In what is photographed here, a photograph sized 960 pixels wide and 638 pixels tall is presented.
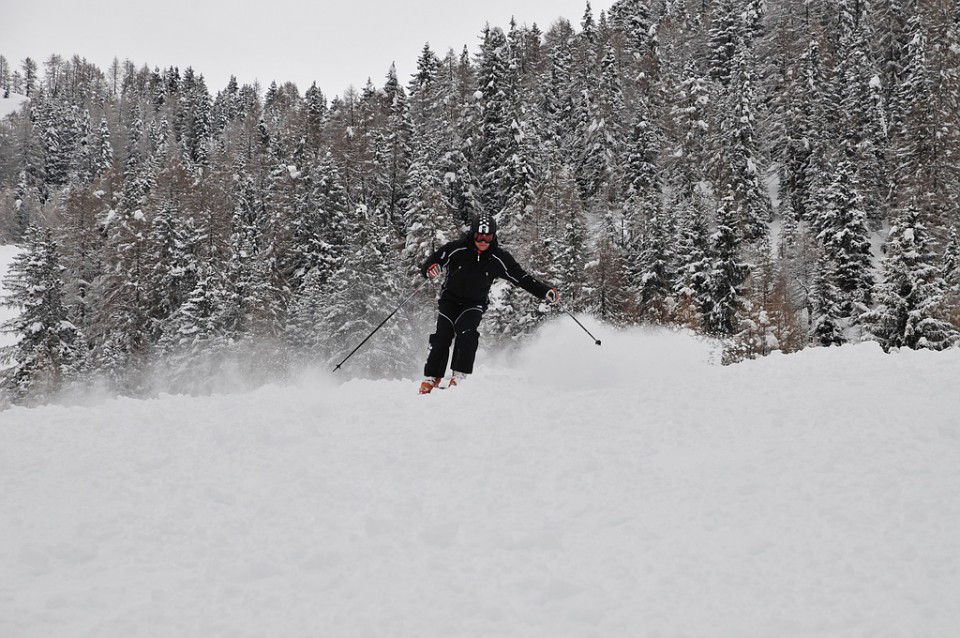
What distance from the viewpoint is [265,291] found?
3450 cm

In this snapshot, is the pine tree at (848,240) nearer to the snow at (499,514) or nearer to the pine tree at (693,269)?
the pine tree at (693,269)

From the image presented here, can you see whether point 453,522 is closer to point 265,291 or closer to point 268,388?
point 268,388

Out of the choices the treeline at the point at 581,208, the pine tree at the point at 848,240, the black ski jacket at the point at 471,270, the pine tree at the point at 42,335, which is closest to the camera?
the black ski jacket at the point at 471,270

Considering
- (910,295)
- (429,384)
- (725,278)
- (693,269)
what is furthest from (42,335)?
(910,295)

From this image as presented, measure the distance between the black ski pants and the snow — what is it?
198 cm

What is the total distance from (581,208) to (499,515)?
33.8 metres

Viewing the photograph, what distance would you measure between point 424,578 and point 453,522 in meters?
0.59

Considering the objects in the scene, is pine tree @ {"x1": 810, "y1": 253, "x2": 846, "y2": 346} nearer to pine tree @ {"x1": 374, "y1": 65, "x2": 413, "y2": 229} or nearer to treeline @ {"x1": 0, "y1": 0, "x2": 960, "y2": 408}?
treeline @ {"x1": 0, "y1": 0, "x2": 960, "y2": 408}

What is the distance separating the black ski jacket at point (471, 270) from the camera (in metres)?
8.41

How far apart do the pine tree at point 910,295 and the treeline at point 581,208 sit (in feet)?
0.35

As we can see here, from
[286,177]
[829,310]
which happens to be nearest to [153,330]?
[286,177]

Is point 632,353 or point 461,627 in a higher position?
point 632,353

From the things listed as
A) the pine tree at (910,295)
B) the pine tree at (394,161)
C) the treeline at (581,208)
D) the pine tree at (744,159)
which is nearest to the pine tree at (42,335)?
the treeline at (581,208)

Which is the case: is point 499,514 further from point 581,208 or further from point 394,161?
point 394,161
